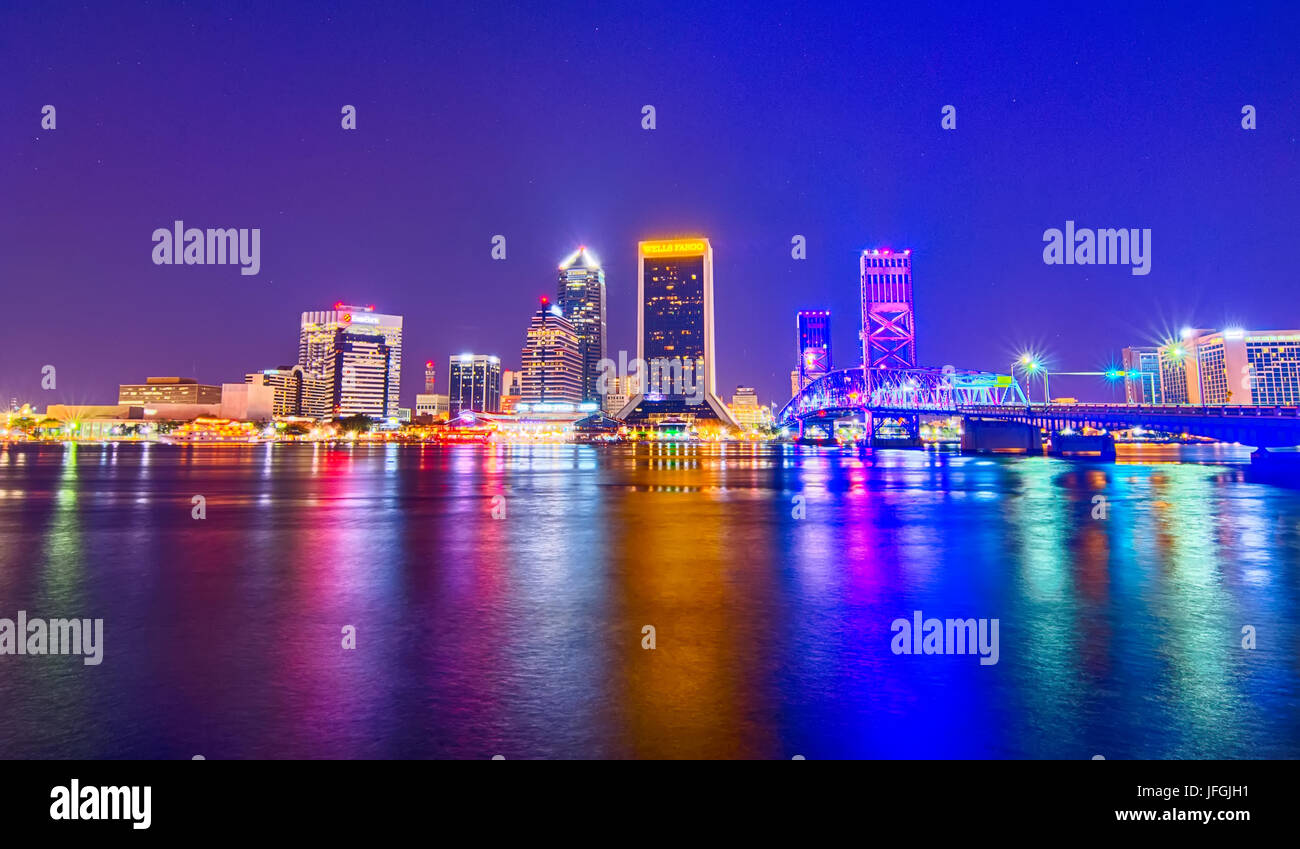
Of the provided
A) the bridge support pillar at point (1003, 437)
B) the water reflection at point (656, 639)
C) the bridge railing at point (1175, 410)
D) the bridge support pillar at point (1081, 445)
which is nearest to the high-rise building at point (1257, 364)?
the bridge support pillar at point (1003, 437)

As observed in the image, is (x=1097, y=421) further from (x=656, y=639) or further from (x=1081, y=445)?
(x=656, y=639)

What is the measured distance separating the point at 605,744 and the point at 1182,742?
199 inches

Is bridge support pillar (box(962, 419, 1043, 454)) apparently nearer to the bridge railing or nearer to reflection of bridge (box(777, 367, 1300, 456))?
reflection of bridge (box(777, 367, 1300, 456))

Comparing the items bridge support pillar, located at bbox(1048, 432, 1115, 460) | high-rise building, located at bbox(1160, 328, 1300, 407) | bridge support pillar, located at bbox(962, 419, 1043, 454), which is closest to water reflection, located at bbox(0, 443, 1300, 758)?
bridge support pillar, located at bbox(1048, 432, 1115, 460)

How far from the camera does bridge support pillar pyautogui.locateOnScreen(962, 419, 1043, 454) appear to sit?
113 m

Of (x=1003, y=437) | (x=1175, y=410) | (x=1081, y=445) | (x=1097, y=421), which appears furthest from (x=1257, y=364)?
(x=1175, y=410)

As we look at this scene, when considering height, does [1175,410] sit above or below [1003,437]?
above

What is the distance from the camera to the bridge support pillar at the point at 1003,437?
113438 millimetres

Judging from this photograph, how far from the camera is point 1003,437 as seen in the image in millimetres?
114562

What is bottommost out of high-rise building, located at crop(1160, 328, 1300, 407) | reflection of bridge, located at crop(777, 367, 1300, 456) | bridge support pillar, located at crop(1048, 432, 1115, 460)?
bridge support pillar, located at crop(1048, 432, 1115, 460)

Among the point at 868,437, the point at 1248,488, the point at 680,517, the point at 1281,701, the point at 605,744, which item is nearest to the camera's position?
the point at 605,744

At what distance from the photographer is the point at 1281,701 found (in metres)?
7.02
